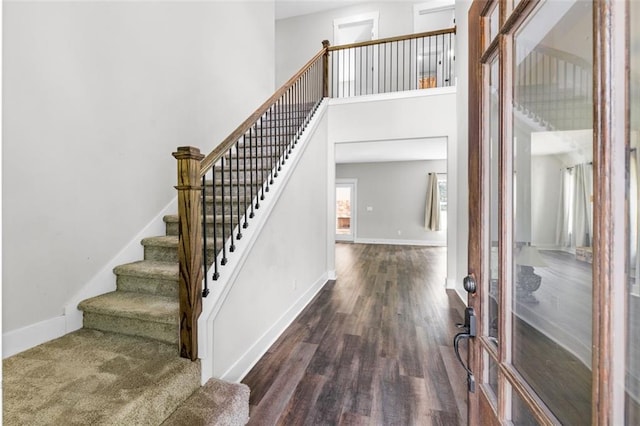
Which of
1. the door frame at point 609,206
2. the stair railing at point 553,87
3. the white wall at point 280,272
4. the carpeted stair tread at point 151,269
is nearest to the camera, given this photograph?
the door frame at point 609,206

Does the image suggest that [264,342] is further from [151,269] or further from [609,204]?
[609,204]

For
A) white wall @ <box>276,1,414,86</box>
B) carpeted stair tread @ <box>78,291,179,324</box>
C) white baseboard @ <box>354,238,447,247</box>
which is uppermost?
white wall @ <box>276,1,414,86</box>

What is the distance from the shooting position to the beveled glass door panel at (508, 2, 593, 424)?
28.0 inches

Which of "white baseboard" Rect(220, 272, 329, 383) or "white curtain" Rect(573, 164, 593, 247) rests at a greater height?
"white curtain" Rect(573, 164, 593, 247)

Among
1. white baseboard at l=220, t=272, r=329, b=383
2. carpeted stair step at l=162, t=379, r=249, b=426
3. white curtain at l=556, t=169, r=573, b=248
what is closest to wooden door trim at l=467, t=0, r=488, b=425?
white curtain at l=556, t=169, r=573, b=248

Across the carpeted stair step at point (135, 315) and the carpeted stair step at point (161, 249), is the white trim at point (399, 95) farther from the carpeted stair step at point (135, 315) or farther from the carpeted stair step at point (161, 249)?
the carpeted stair step at point (135, 315)

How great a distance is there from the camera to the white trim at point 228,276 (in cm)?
178

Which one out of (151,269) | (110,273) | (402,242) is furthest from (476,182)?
(402,242)

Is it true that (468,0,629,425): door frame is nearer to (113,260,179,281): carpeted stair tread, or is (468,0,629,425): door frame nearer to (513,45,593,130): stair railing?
(513,45,593,130): stair railing

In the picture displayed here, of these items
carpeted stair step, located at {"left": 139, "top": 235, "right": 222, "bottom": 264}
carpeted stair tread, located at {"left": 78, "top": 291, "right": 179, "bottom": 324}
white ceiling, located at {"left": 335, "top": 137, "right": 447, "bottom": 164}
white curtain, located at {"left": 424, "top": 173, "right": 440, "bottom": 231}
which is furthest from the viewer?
white curtain, located at {"left": 424, "top": 173, "right": 440, "bottom": 231}

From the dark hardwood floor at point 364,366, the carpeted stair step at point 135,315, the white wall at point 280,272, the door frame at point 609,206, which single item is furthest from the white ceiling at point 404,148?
the door frame at point 609,206

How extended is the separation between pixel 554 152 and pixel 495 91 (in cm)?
35

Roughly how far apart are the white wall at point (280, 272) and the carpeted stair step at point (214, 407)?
0.16 m

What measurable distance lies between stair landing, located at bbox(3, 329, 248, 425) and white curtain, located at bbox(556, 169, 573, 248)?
1692 mm
